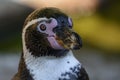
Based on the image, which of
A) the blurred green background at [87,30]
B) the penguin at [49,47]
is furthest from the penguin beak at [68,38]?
the blurred green background at [87,30]

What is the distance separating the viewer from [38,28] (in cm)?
221

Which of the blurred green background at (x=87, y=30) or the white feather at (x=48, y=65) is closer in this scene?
the white feather at (x=48, y=65)

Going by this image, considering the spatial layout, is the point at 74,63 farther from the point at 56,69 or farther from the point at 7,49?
the point at 7,49

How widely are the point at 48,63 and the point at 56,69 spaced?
0.04m

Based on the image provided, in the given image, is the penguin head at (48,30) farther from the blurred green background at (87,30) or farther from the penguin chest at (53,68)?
the blurred green background at (87,30)

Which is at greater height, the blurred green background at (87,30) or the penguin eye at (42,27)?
the blurred green background at (87,30)

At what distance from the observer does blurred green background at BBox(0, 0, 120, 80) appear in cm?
553

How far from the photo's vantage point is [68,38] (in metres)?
2.15

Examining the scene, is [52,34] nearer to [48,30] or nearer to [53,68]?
[48,30]

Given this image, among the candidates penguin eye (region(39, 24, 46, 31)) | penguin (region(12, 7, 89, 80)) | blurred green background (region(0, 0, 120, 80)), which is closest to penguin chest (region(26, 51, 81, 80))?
penguin (region(12, 7, 89, 80))

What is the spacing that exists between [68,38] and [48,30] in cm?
10

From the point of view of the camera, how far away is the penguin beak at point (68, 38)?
7.01 ft

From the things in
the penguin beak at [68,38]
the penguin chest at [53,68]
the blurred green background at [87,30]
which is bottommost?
the penguin chest at [53,68]

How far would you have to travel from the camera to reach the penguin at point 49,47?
7.17 feet
